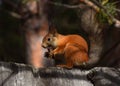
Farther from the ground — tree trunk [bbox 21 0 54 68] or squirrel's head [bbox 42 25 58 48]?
squirrel's head [bbox 42 25 58 48]

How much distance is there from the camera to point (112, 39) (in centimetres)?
591

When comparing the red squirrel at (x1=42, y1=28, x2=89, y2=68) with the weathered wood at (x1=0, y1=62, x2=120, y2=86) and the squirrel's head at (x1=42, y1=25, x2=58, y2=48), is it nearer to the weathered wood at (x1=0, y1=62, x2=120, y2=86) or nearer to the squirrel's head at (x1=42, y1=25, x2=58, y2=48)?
the squirrel's head at (x1=42, y1=25, x2=58, y2=48)

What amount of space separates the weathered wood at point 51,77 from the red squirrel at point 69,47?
80 cm

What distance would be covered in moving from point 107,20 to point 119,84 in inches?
44.8

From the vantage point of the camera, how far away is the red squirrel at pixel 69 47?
13.1 ft

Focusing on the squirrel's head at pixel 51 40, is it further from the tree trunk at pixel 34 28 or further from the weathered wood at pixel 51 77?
the tree trunk at pixel 34 28

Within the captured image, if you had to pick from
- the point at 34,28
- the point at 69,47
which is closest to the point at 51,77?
the point at 69,47

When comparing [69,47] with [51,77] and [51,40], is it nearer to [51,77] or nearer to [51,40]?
[51,40]

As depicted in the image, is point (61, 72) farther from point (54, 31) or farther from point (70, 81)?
point (54, 31)

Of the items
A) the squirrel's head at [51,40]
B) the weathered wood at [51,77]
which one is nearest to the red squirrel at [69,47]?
the squirrel's head at [51,40]

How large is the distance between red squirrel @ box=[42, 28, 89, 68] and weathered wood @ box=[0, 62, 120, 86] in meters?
0.80

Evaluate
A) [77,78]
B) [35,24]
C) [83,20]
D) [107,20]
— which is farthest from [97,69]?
[35,24]

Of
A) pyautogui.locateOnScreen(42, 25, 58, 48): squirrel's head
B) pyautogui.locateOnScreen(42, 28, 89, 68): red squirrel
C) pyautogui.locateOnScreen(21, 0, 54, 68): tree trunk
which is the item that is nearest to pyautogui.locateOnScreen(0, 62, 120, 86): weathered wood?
pyautogui.locateOnScreen(42, 28, 89, 68): red squirrel

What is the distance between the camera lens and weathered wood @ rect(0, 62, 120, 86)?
2.88 m
